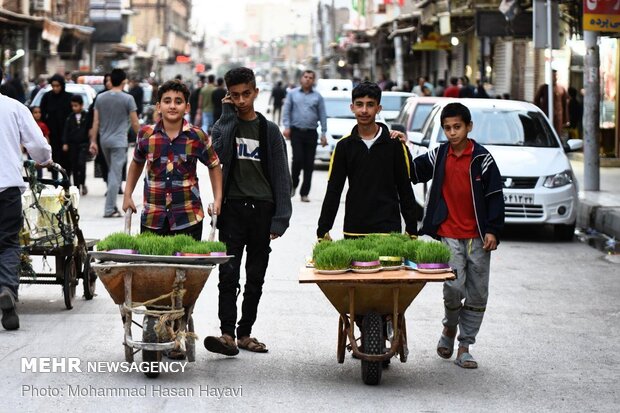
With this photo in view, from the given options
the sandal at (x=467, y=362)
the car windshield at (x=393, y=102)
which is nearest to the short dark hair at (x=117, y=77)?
the sandal at (x=467, y=362)

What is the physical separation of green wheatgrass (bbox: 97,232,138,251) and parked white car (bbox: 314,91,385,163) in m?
19.7

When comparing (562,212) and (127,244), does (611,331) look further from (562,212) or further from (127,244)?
(562,212)

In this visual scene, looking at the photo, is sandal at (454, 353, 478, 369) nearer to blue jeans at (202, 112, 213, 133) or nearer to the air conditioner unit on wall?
blue jeans at (202, 112, 213, 133)

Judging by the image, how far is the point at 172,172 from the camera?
8.31 m

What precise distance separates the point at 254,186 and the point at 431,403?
6.44 ft

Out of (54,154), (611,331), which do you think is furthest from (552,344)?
(54,154)

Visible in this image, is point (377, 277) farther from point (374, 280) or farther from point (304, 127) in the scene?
point (304, 127)

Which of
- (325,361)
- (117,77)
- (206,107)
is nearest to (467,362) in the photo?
(325,361)

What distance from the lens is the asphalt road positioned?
7.37 meters

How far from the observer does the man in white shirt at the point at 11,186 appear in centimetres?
935

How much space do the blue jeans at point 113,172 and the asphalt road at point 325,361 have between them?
5.14 m

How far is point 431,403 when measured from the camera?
7.40m

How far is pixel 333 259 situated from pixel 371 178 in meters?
0.93

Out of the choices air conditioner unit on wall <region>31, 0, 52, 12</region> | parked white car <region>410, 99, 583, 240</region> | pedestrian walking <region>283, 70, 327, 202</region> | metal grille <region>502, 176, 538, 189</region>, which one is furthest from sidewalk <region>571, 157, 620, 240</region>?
air conditioner unit on wall <region>31, 0, 52, 12</region>
